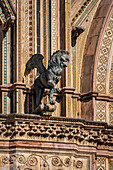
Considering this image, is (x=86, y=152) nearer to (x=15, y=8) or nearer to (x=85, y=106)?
(x=85, y=106)

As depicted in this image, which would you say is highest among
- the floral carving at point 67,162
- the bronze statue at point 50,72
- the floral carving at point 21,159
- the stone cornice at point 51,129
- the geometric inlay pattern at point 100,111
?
the bronze statue at point 50,72

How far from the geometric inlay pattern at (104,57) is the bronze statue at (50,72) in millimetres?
1408

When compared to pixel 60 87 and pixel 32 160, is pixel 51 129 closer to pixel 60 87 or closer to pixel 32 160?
pixel 32 160

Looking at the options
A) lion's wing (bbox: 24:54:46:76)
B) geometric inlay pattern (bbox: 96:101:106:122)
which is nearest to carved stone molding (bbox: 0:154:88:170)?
geometric inlay pattern (bbox: 96:101:106:122)

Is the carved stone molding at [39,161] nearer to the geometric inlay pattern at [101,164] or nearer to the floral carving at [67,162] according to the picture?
the floral carving at [67,162]

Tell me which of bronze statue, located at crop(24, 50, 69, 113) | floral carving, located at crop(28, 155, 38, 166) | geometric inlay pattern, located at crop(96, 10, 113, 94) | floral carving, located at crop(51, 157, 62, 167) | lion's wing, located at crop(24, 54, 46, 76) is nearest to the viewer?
floral carving, located at crop(28, 155, 38, 166)

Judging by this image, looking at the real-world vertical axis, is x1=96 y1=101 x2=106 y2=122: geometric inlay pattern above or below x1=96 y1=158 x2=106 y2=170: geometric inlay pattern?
above

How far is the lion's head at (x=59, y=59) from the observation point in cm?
2023

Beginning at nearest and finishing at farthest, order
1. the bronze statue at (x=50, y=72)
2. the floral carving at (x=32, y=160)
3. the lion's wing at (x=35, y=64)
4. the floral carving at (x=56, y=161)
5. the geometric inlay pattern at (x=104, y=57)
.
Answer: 1. the floral carving at (x=32, y=160)
2. the floral carving at (x=56, y=161)
3. the bronze statue at (x=50, y=72)
4. the lion's wing at (x=35, y=64)
5. the geometric inlay pattern at (x=104, y=57)

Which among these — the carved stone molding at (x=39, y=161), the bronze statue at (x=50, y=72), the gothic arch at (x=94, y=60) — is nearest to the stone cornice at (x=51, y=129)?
the carved stone molding at (x=39, y=161)

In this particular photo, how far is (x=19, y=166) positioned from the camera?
19.4 meters

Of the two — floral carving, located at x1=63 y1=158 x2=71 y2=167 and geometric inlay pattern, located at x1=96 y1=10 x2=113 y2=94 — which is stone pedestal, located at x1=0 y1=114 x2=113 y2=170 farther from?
geometric inlay pattern, located at x1=96 y1=10 x2=113 y2=94

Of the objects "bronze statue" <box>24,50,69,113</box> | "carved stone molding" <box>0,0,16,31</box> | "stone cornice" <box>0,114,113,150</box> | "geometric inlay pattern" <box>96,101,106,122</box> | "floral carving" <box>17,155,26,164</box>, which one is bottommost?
"floral carving" <box>17,155,26,164</box>

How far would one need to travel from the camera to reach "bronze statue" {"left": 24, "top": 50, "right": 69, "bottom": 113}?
2014 centimetres
